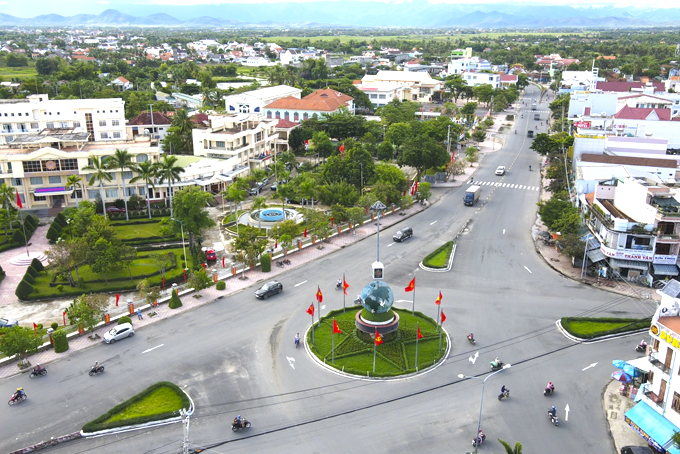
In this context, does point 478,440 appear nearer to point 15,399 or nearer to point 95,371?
point 95,371

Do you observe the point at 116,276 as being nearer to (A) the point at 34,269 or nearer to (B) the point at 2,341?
(A) the point at 34,269

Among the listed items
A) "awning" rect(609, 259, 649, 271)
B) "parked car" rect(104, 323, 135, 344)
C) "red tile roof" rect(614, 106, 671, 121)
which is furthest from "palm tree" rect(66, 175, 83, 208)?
"red tile roof" rect(614, 106, 671, 121)

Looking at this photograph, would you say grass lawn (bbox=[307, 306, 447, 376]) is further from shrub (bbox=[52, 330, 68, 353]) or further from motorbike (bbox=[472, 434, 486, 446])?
shrub (bbox=[52, 330, 68, 353])

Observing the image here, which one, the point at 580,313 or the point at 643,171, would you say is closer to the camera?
the point at 580,313

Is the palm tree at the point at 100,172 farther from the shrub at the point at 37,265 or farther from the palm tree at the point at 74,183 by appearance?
the shrub at the point at 37,265

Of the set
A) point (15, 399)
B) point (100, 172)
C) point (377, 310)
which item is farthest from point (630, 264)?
point (100, 172)

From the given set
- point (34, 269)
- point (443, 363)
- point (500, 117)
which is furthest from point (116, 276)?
point (500, 117)
